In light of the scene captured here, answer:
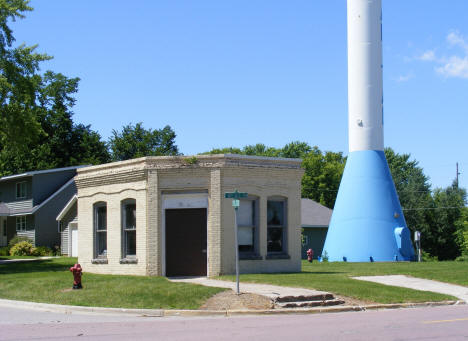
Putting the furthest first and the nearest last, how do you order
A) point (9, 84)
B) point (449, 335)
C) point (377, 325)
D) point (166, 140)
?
point (166, 140) < point (9, 84) < point (377, 325) < point (449, 335)

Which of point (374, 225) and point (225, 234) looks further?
point (374, 225)

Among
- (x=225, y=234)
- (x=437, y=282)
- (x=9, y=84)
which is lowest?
(x=437, y=282)

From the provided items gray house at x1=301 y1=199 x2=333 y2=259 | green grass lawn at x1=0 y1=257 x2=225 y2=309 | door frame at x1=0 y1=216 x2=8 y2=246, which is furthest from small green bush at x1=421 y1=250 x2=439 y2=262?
green grass lawn at x1=0 y1=257 x2=225 y2=309

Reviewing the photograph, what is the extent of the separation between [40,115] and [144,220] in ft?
135

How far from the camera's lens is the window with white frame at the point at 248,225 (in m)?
21.5

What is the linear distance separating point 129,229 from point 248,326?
1043cm

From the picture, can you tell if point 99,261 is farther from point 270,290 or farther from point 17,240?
point 17,240

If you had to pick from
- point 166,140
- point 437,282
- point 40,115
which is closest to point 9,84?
point 437,282

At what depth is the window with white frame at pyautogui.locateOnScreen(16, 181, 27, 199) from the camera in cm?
4538

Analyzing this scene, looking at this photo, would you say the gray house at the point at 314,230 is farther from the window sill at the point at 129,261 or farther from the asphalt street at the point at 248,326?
the asphalt street at the point at 248,326

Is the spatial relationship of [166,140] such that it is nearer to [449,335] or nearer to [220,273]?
[220,273]

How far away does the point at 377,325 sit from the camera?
12422 mm

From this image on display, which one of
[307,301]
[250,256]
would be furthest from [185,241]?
[307,301]

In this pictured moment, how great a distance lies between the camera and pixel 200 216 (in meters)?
21.1
